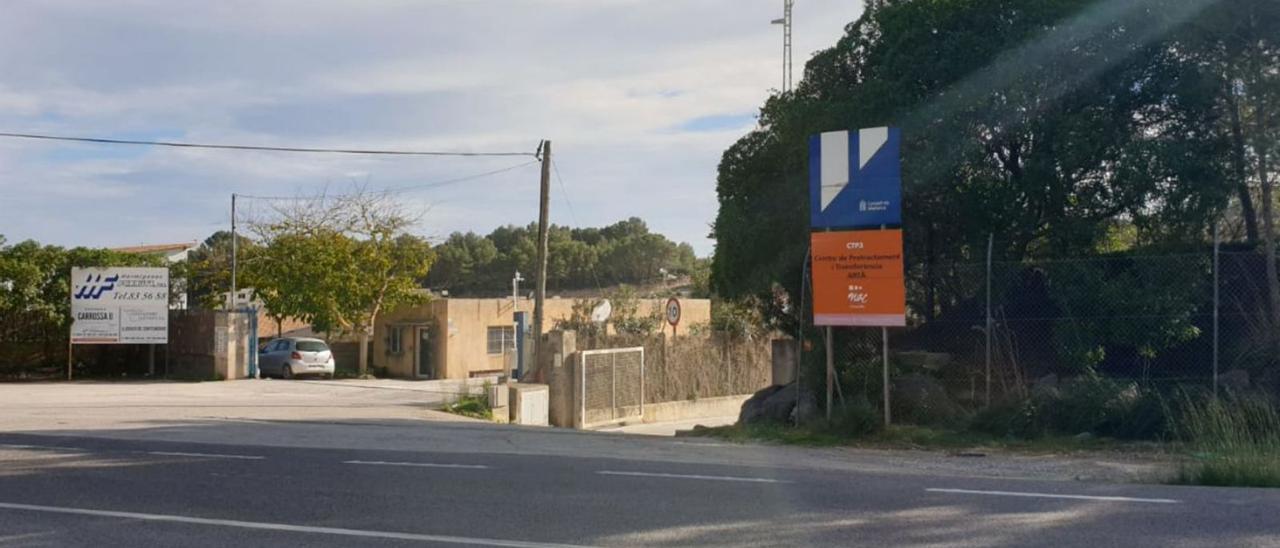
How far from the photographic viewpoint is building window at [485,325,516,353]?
41156 millimetres

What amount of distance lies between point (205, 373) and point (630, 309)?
14.1 meters

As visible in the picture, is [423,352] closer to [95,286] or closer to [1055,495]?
[95,286]

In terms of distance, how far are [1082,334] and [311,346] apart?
2585 centimetres

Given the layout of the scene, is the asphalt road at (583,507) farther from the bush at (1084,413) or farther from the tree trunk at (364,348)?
the tree trunk at (364,348)

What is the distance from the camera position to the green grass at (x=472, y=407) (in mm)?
25094

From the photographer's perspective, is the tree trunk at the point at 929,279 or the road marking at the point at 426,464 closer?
the road marking at the point at 426,464

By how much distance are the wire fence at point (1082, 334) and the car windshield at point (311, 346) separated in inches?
877

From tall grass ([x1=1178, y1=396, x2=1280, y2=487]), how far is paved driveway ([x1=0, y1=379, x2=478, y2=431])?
551 inches

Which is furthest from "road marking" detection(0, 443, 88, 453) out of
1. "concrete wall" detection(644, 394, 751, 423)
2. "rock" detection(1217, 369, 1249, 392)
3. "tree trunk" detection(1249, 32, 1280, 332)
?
"concrete wall" detection(644, 394, 751, 423)

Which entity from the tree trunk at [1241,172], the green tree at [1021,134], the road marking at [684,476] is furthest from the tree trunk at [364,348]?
the tree trunk at [1241,172]

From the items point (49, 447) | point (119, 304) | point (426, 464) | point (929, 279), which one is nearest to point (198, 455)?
point (49, 447)

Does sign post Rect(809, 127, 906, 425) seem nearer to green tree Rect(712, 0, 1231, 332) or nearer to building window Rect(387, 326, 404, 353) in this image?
green tree Rect(712, 0, 1231, 332)

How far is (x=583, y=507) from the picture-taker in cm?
988

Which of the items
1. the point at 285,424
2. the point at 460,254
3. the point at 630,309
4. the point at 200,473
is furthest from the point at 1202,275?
the point at 460,254
